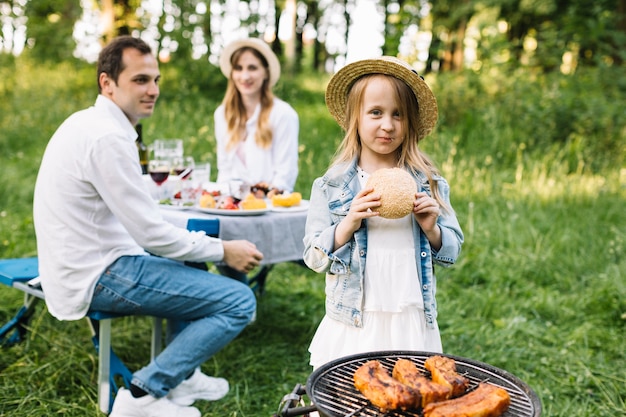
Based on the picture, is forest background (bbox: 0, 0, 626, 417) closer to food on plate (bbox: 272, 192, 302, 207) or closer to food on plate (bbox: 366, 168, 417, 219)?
food on plate (bbox: 272, 192, 302, 207)

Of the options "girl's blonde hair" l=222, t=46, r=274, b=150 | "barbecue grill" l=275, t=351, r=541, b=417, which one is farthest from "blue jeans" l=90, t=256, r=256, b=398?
"girl's blonde hair" l=222, t=46, r=274, b=150

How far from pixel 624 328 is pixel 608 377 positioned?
0.90 m

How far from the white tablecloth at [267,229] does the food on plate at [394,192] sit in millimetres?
1349

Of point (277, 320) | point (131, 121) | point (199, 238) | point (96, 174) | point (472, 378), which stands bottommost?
point (277, 320)

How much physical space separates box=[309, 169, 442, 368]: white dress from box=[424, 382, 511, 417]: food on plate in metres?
0.67

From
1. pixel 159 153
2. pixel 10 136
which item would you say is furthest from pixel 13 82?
pixel 159 153

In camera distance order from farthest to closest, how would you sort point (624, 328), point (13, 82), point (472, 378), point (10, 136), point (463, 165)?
point (13, 82), point (10, 136), point (463, 165), point (624, 328), point (472, 378)

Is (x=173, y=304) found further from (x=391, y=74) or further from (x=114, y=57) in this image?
(x=391, y=74)

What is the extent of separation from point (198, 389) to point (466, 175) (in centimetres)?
517

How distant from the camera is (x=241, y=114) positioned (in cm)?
535

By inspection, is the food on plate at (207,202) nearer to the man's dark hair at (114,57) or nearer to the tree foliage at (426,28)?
the man's dark hair at (114,57)

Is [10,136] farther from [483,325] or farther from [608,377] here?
[608,377]

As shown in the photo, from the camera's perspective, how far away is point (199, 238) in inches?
134

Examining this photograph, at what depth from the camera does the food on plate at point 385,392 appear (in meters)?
1.94
